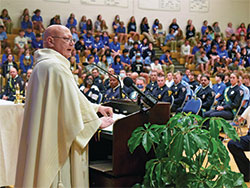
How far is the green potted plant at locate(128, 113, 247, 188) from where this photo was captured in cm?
279

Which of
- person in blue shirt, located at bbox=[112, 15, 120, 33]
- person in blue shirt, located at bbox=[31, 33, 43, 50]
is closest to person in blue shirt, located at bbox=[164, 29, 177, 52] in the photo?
person in blue shirt, located at bbox=[112, 15, 120, 33]

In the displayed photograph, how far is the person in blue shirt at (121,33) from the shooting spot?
16.6 metres

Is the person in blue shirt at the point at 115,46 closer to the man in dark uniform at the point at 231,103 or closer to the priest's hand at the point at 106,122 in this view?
the man in dark uniform at the point at 231,103

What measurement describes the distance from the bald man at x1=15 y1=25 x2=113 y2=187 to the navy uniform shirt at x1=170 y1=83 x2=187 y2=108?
251 inches

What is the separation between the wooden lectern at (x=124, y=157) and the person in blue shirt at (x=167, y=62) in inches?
486

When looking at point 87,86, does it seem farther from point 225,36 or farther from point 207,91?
point 225,36

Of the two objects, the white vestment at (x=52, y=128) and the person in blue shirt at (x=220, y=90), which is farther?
the person in blue shirt at (x=220, y=90)

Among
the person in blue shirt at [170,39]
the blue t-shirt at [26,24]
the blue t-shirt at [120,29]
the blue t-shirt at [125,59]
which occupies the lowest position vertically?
the blue t-shirt at [125,59]

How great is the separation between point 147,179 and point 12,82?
7530 millimetres

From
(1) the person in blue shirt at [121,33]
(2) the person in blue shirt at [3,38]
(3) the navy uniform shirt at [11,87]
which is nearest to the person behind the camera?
(3) the navy uniform shirt at [11,87]

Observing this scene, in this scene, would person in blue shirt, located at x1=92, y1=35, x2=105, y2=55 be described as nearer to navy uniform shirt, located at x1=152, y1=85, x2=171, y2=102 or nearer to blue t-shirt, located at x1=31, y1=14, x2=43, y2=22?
blue t-shirt, located at x1=31, y1=14, x2=43, y2=22

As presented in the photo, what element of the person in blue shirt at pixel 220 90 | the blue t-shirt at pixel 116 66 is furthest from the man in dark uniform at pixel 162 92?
the blue t-shirt at pixel 116 66

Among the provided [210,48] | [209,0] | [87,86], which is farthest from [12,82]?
[209,0]

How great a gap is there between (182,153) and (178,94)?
6.43 meters
